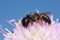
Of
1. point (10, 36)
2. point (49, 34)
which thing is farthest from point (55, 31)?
point (10, 36)

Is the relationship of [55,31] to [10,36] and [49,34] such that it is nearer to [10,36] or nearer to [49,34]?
[49,34]

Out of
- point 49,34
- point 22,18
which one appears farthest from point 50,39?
point 22,18

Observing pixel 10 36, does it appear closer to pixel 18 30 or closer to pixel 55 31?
pixel 18 30

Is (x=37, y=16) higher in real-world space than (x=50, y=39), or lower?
higher
